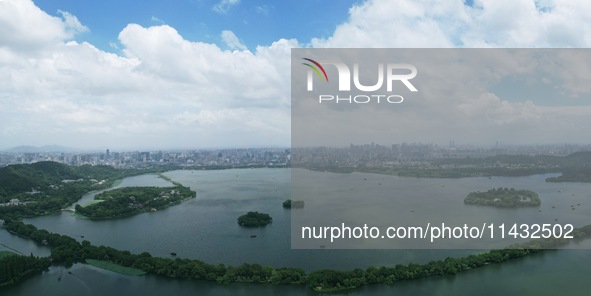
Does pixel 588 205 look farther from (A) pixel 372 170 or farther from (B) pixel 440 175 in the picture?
(A) pixel 372 170

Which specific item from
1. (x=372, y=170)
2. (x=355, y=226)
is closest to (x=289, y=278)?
(x=355, y=226)

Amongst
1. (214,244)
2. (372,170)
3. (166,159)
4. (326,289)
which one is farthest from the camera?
(166,159)

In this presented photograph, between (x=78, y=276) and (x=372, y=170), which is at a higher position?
(x=372, y=170)

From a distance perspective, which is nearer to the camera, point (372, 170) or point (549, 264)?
point (549, 264)

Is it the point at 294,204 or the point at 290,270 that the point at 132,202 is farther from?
the point at 290,270

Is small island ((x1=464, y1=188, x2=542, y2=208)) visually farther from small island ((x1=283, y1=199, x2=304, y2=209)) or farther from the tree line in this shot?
small island ((x1=283, y1=199, x2=304, y2=209))

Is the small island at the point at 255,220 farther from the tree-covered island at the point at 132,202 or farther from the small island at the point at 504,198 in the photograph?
the small island at the point at 504,198
